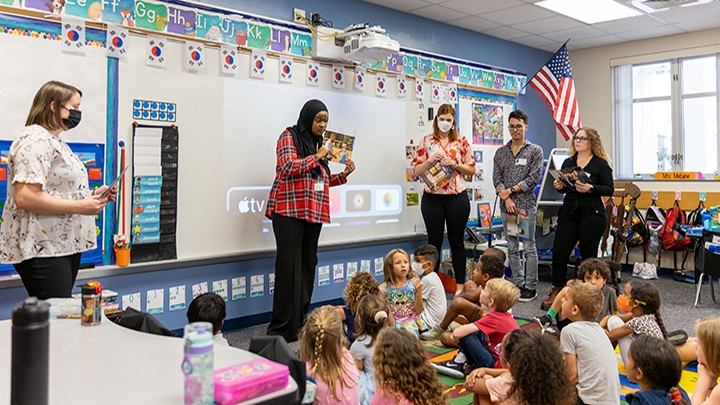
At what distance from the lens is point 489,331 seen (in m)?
2.70

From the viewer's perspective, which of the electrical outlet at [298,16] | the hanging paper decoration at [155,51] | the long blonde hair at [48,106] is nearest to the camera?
the long blonde hair at [48,106]

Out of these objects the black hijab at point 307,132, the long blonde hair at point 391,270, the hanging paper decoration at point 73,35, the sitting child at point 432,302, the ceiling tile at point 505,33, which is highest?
the ceiling tile at point 505,33

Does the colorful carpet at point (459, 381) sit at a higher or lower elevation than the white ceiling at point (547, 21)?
lower

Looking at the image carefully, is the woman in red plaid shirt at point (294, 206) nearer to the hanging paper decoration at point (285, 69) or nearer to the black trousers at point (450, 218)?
the hanging paper decoration at point (285, 69)

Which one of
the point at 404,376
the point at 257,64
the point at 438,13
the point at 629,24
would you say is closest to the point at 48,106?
the point at 404,376

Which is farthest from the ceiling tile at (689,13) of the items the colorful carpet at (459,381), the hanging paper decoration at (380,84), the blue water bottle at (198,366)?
the blue water bottle at (198,366)

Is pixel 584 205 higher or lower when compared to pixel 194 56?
lower

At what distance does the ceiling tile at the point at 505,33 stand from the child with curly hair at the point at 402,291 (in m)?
3.60

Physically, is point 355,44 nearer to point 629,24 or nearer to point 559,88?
point 559,88

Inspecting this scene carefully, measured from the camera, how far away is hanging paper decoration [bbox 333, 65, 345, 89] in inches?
173

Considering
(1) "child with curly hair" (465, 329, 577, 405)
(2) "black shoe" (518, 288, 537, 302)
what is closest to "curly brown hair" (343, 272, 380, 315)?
(1) "child with curly hair" (465, 329, 577, 405)

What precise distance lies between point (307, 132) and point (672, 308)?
3.62 metres

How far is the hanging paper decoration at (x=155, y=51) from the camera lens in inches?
131

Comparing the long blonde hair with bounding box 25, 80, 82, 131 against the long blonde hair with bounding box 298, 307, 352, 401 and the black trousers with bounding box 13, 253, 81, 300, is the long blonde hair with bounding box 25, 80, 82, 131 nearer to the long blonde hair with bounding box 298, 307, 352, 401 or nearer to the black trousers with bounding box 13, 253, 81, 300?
the black trousers with bounding box 13, 253, 81, 300
